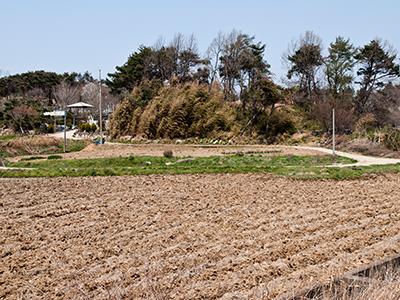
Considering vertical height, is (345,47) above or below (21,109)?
above

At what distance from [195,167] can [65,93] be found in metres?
42.8

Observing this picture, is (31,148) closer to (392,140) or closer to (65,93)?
(392,140)

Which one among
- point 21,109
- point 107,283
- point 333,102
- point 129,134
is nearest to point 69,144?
point 129,134

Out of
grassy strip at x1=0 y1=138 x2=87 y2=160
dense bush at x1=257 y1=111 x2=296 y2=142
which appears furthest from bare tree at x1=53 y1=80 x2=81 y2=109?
dense bush at x1=257 y1=111 x2=296 y2=142

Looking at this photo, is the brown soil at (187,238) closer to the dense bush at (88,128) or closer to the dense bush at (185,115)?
the dense bush at (185,115)

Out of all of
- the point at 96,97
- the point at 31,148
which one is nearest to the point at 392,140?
the point at 31,148

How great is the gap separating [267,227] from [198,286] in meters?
3.09

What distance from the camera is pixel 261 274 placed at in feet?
18.2

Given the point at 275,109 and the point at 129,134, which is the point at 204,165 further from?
the point at 129,134

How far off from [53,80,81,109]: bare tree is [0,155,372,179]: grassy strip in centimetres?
3671

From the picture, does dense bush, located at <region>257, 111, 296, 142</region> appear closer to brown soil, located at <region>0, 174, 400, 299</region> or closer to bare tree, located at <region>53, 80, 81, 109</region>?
brown soil, located at <region>0, 174, 400, 299</region>

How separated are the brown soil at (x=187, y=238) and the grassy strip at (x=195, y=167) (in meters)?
3.17

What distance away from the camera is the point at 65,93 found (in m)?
58.4

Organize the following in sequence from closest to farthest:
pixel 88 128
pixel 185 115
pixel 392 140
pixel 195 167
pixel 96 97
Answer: pixel 195 167 → pixel 392 140 → pixel 185 115 → pixel 88 128 → pixel 96 97
